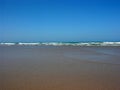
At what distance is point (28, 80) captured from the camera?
5.85 meters

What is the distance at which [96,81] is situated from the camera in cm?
584

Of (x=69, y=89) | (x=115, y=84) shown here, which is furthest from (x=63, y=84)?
(x=115, y=84)

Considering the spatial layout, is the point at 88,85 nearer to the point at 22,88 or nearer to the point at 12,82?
the point at 22,88

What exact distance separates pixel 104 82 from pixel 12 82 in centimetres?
247

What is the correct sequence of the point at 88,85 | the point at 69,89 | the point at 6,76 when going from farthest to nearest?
the point at 6,76
the point at 88,85
the point at 69,89

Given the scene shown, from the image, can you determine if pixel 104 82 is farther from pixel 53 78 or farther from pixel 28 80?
pixel 28 80

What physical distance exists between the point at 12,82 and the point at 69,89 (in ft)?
5.32

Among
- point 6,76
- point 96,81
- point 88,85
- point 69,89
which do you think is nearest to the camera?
point 69,89

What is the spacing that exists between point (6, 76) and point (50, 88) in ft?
6.41

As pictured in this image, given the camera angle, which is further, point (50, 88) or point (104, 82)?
point (104, 82)

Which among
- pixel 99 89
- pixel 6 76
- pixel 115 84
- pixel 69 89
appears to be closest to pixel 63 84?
pixel 69 89

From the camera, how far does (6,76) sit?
6441 millimetres

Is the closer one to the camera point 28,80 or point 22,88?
point 22,88

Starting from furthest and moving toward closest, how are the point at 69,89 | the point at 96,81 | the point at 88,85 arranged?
1. the point at 96,81
2. the point at 88,85
3. the point at 69,89
